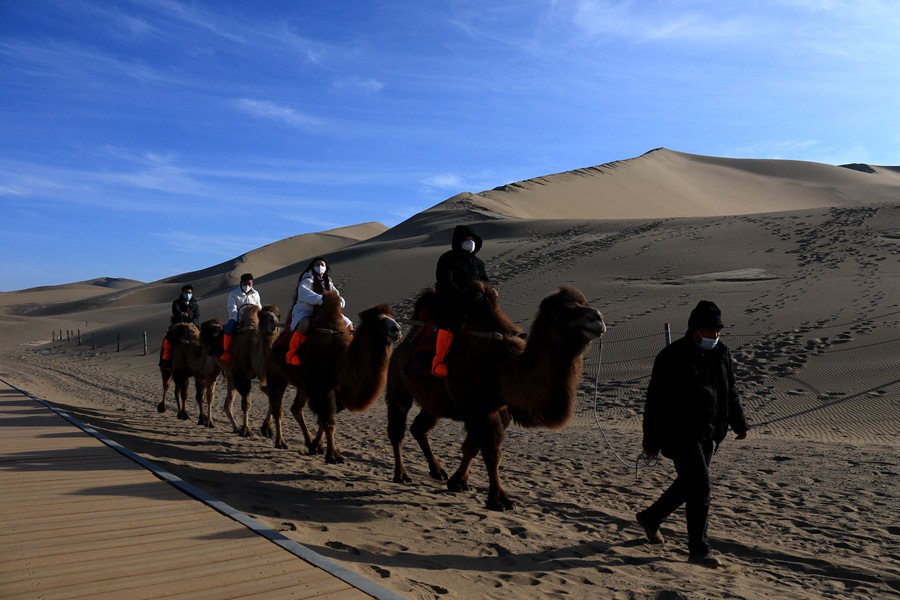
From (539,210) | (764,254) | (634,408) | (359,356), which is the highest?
(539,210)

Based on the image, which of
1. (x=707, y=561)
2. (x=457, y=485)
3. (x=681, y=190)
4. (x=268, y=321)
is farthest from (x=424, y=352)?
(x=681, y=190)

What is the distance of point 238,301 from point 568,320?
28.7 feet

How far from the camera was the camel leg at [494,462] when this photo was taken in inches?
286

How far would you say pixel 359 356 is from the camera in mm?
9344

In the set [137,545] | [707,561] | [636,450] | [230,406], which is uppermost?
[137,545]

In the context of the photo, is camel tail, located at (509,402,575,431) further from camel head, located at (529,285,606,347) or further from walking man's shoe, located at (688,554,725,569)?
walking man's shoe, located at (688,554,725,569)

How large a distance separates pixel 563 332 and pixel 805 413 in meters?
9.20

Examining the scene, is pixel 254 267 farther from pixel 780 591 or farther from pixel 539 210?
pixel 780 591

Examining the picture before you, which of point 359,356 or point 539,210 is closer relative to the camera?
point 359,356

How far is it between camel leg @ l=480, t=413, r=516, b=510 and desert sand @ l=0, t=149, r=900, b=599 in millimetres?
191

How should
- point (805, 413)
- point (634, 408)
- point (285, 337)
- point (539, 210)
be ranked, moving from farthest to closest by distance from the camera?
point (539, 210), point (634, 408), point (805, 413), point (285, 337)

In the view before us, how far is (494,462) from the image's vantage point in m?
7.32

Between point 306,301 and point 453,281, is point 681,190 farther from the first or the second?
point 453,281

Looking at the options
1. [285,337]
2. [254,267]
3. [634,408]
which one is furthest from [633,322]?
[254,267]
